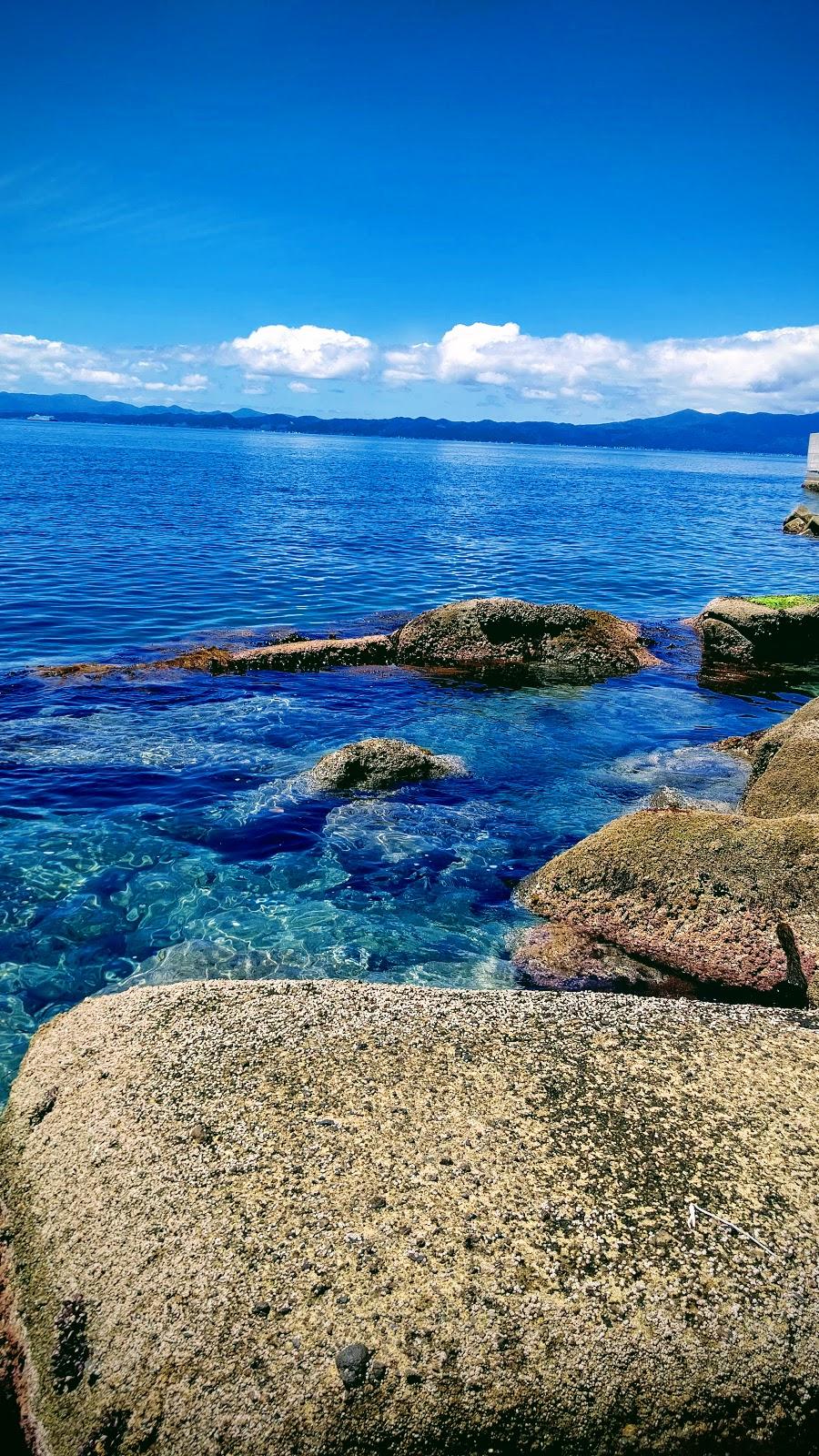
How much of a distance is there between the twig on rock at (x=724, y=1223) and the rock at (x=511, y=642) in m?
16.9

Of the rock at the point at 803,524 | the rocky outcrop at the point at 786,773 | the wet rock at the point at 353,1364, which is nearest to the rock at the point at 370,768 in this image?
the rocky outcrop at the point at 786,773

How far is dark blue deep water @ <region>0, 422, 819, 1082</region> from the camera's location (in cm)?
933

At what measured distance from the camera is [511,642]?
21.2m

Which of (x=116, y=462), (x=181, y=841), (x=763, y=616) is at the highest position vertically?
(x=116, y=462)

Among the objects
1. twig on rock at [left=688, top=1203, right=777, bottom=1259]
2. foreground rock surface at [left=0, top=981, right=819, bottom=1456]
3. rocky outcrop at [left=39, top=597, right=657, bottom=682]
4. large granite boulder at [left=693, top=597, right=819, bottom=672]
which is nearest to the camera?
foreground rock surface at [left=0, top=981, right=819, bottom=1456]

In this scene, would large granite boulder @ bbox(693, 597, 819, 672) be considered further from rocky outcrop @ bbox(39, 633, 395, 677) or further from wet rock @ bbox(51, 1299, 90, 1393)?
wet rock @ bbox(51, 1299, 90, 1393)

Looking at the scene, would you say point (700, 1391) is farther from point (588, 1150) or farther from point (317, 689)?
point (317, 689)

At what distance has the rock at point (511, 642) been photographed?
2092 cm

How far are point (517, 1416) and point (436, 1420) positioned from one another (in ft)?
1.19

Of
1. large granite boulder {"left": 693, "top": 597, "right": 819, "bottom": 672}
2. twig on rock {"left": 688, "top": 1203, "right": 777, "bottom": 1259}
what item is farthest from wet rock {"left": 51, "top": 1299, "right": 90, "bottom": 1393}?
large granite boulder {"left": 693, "top": 597, "right": 819, "bottom": 672}

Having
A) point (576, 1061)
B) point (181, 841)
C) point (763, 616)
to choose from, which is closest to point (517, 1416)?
point (576, 1061)

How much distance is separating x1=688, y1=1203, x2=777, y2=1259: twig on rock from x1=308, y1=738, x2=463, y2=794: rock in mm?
9181

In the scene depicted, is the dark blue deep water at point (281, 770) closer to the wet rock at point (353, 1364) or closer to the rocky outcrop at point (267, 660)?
the rocky outcrop at point (267, 660)

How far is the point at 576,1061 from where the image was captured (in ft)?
18.4
